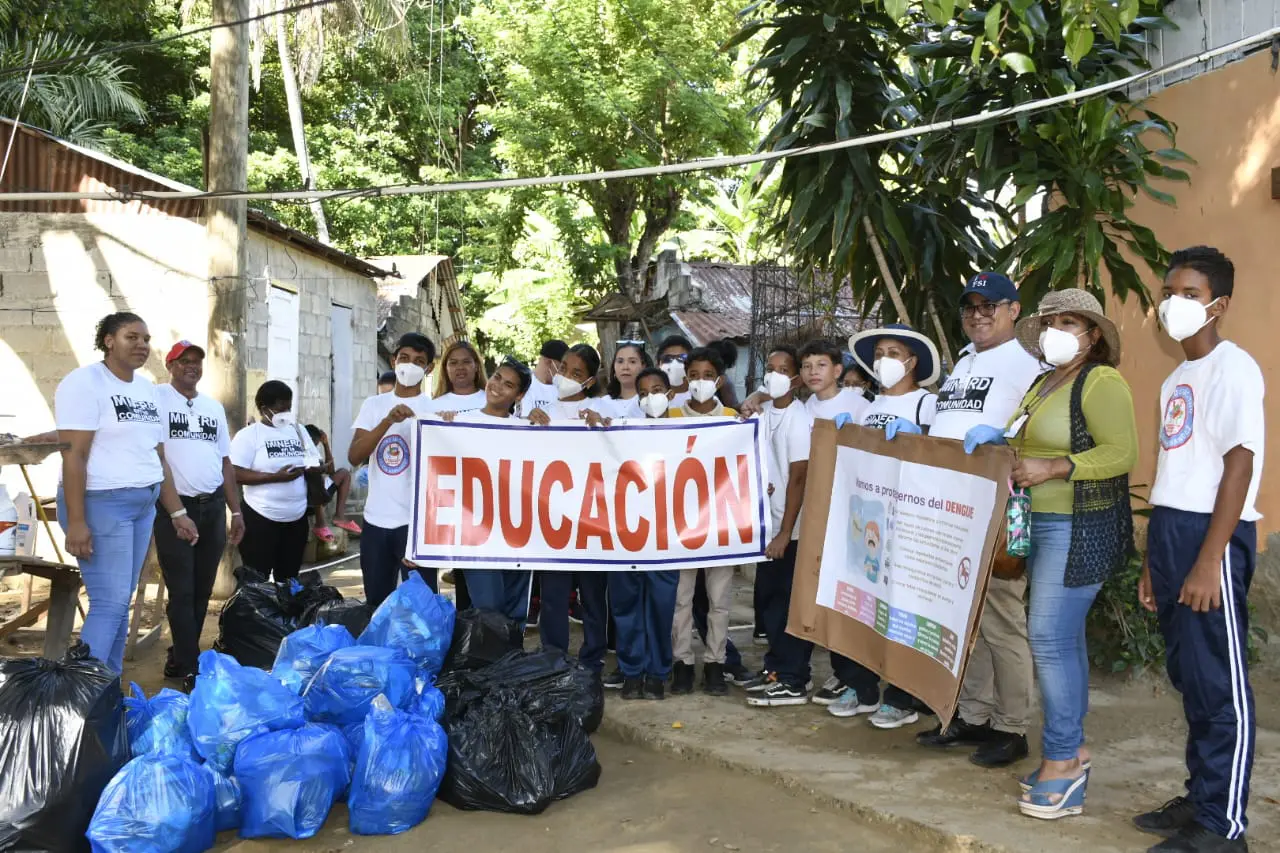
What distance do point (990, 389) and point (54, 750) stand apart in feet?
12.4

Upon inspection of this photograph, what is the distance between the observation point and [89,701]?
4.04 meters

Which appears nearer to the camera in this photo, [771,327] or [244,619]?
[244,619]

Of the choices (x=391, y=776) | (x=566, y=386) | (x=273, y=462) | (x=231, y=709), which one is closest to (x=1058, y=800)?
(x=391, y=776)

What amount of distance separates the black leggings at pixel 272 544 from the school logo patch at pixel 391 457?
137 cm

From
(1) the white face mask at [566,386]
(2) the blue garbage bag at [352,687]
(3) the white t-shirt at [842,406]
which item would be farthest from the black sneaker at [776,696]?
(1) the white face mask at [566,386]

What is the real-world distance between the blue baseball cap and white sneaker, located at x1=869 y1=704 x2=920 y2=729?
6.54ft

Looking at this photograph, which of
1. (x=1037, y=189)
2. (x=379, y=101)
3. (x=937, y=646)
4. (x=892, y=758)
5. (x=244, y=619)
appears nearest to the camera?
(x=937, y=646)

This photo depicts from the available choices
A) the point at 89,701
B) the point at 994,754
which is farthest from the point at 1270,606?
the point at 89,701

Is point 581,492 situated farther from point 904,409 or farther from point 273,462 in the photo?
point 273,462

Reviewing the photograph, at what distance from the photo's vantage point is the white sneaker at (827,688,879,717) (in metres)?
5.65

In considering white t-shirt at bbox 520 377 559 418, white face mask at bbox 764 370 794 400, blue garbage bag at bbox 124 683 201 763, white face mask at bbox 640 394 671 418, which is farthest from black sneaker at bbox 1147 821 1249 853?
white t-shirt at bbox 520 377 559 418

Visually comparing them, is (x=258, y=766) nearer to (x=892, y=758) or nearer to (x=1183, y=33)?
(x=892, y=758)

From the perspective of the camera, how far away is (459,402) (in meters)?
6.52

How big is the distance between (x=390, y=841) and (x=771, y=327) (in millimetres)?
13548
